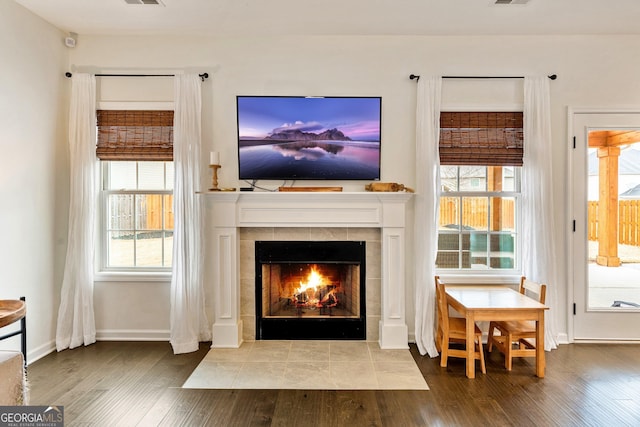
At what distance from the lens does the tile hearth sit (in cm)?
276

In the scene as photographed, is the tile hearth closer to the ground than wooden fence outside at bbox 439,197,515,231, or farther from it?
closer to the ground

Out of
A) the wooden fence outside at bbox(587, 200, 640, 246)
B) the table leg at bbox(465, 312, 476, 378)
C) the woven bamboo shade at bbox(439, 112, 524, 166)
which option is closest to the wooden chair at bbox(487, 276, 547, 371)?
the table leg at bbox(465, 312, 476, 378)

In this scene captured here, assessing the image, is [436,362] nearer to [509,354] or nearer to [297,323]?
[509,354]

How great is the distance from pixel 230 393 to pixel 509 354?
2.17m

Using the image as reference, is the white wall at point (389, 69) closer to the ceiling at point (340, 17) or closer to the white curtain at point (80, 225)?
the ceiling at point (340, 17)

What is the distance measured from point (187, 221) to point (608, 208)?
13.1ft

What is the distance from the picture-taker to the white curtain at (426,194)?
345cm

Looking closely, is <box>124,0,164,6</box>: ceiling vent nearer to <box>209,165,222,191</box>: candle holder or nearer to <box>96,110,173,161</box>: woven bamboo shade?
<box>96,110,173,161</box>: woven bamboo shade

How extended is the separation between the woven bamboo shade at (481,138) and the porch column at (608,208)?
0.86 metres

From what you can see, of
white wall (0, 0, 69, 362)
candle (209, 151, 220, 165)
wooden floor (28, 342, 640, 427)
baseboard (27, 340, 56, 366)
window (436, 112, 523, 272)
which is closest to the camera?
wooden floor (28, 342, 640, 427)

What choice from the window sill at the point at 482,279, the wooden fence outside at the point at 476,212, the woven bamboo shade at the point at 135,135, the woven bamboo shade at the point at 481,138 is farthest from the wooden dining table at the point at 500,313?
the woven bamboo shade at the point at 135,135

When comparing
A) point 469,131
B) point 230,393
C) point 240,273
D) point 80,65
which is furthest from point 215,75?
point 230,393

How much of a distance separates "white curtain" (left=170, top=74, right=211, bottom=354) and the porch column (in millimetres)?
3819

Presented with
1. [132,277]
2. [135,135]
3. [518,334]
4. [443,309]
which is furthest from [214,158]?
[518,334]
